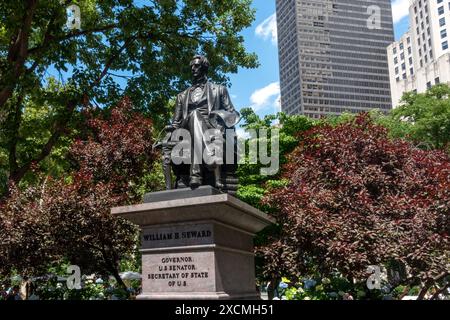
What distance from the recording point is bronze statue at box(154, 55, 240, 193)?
8.23 m

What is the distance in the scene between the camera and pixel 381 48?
122 m

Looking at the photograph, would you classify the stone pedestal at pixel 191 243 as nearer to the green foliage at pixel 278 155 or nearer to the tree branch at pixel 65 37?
the tree branch at pixel 65 37

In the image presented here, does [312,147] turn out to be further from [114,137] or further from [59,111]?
[59,111]

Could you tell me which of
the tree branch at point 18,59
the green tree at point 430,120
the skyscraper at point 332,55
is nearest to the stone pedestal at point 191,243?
the tree branch at point 18,59

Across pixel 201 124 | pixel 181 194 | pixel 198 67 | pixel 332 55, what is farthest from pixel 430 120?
pixel 332 55

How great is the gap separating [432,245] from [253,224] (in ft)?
16.1

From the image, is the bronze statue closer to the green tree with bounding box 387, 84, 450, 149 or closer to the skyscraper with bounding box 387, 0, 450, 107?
the green tree with bounding box 387, 84, 450, 149

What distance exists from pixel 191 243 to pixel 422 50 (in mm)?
115515

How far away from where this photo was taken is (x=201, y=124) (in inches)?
334

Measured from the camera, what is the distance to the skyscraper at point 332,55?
314ft

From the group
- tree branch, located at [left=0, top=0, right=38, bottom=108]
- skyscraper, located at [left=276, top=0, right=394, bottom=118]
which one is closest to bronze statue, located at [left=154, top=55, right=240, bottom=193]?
tree branch, located at [left=0, top=0, right=38, bottom=108]

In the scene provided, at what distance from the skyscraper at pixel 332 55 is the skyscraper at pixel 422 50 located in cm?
477
